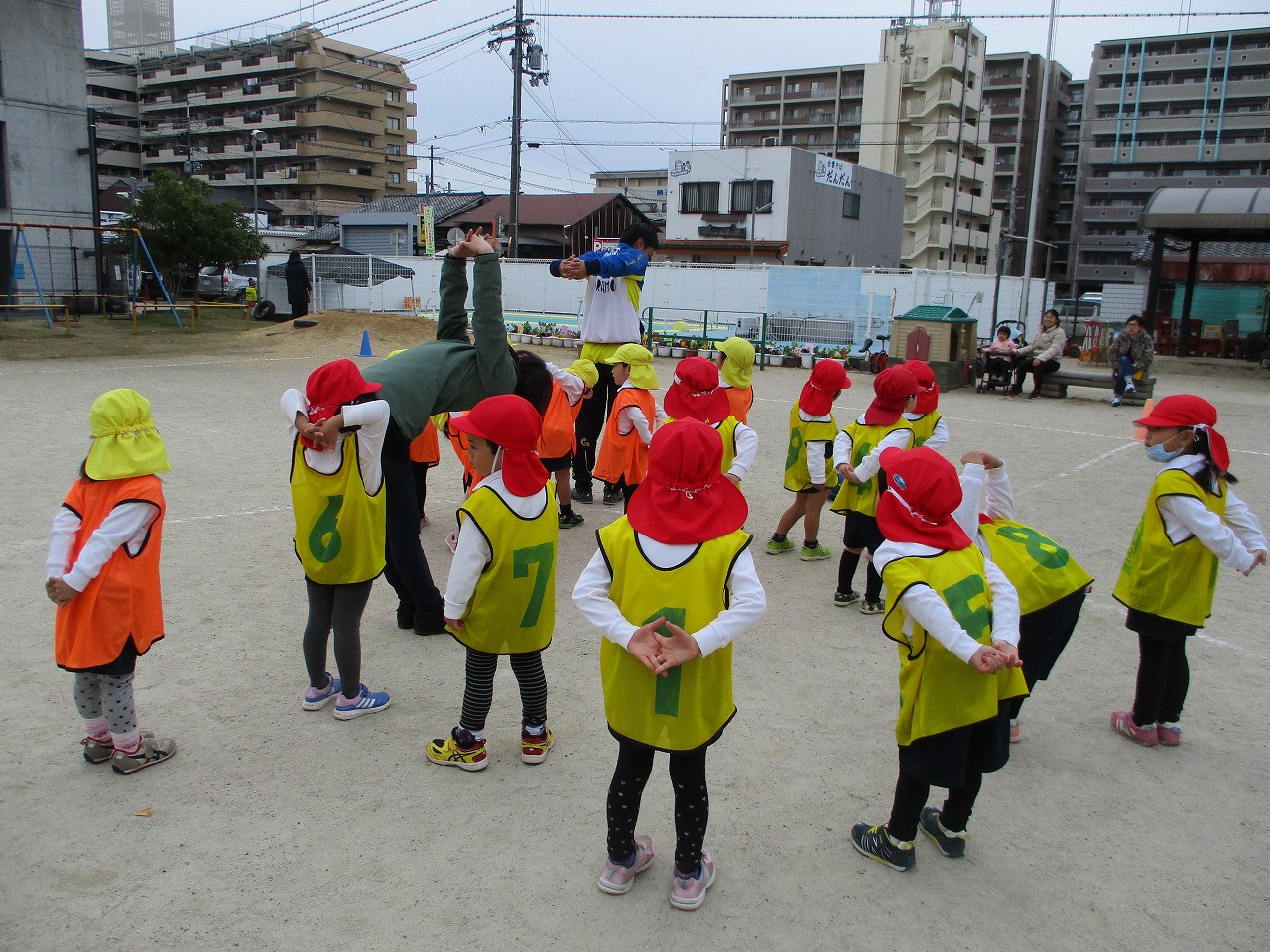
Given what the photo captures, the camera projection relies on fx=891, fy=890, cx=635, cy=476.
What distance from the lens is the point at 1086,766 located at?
3717 millimetres

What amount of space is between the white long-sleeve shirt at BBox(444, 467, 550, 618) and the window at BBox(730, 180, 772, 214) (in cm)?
4378

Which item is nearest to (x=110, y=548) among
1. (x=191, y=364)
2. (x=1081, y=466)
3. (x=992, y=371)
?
(x=1081, y=466)

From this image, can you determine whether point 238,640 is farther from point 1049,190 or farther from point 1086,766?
point 1049,190

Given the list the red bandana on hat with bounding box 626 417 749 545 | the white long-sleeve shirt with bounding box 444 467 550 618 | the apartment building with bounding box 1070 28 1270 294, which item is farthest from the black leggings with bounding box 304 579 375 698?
the apartment building with bounding box 1070 28 1270 294

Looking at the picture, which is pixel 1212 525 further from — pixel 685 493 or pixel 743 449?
pixel 743 449

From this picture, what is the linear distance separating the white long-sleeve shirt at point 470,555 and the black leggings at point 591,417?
3845 mm

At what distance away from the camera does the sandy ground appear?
271cm

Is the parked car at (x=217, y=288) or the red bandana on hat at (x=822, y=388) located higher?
the parked car at (x=217, y=288)

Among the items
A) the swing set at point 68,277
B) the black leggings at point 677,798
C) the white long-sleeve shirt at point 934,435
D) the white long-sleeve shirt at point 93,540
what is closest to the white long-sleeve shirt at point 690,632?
the black leggings at point 677,798

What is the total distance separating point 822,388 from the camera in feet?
18.8

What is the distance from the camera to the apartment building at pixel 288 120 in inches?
2477

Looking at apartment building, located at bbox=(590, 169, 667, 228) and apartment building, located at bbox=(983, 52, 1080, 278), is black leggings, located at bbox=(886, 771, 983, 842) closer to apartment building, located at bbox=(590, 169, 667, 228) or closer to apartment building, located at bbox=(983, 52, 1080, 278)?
apartment building, located at bbox=(983, 52, 1080, 278)

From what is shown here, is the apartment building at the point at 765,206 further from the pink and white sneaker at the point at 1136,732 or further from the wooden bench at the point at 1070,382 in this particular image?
the pink and white sneaker at the point at 1136,732

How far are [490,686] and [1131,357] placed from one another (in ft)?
48.4
